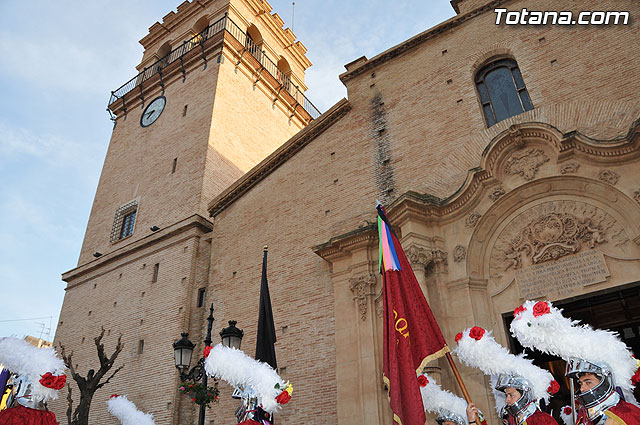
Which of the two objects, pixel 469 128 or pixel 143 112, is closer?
pixel 469 128

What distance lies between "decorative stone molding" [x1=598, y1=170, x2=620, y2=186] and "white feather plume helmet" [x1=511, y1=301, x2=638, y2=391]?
5.05 m

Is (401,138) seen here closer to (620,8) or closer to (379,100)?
(379,100)

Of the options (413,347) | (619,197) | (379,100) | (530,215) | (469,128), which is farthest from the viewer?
(379,100)

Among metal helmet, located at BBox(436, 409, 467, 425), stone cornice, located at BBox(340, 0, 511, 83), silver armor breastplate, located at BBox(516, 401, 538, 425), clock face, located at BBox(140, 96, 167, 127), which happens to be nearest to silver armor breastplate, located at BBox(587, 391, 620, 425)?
silver armor breastplate, located at BBox(516, 401, 538, 425)

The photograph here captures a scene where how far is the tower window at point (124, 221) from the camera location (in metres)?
18.5

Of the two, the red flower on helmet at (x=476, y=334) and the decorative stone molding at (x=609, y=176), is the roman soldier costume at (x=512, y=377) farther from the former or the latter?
the decorative stone molding at (x=609, y=176)

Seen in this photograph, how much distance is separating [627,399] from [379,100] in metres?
10.8

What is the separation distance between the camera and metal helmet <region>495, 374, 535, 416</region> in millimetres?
4951

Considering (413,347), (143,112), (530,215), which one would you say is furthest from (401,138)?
(143,112)

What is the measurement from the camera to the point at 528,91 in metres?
11.3

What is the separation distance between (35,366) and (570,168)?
375 inches

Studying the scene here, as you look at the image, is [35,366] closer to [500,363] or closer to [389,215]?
[500,363]

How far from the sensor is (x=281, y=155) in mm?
14766

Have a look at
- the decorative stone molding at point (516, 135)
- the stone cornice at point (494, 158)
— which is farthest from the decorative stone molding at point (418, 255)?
the decorative stone molding at point (516, 135)
